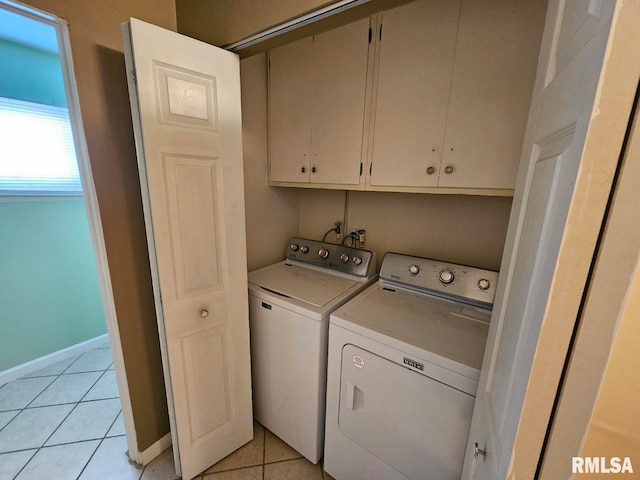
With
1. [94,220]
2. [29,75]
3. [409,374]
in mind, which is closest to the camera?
[409,374]

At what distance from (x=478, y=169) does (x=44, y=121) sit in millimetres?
2975

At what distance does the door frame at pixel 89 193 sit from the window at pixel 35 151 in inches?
53.5

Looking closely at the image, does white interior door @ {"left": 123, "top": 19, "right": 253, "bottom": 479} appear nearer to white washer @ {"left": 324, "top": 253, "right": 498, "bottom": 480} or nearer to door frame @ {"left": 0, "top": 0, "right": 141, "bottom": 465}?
door frame @ {"left": 0, "top": 0, "right": 141, "bottom": 465}

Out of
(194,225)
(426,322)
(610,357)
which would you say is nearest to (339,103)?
(194,225)

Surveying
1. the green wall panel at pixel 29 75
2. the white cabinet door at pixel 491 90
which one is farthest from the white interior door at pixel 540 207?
the green wall panel at pixel 29 75

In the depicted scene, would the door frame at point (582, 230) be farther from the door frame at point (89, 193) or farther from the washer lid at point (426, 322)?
the door frame at point (89, 193)

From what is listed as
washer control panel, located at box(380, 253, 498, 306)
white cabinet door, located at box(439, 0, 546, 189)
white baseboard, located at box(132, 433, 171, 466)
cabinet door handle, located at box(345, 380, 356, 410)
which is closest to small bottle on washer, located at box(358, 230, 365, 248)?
washer control panel, located at box(380, 253, 498, 306)

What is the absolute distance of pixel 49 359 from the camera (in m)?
2.25

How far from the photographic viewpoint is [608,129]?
0.32 m

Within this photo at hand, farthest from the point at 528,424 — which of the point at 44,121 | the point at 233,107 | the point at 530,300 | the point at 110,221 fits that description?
the point at 44,121

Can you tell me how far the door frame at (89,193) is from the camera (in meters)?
0.97

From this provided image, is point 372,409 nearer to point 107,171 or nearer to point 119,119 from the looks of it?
point 107,171

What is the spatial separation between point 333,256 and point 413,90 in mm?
1054

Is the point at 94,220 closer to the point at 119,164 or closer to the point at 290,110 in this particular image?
the point at 119,164
